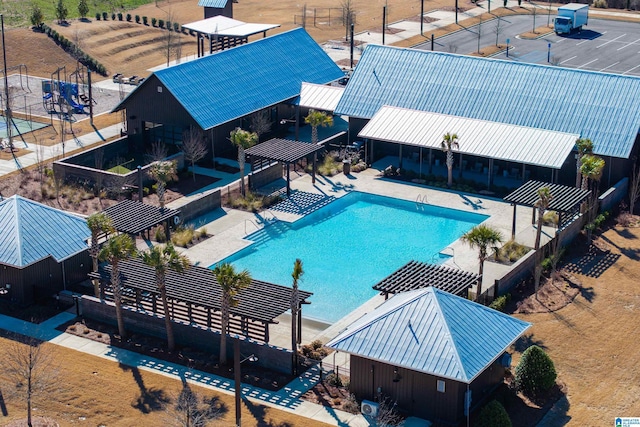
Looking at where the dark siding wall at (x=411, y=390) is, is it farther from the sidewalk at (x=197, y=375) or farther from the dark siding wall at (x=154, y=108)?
the dark siding wall at (x=154, y=108)

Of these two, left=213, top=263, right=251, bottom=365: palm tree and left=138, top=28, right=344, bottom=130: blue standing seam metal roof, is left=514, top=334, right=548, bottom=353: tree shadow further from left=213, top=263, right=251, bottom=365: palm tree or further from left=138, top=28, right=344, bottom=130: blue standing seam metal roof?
left=138, top=28, right=344, bottom=130: blue standing seam metal roof

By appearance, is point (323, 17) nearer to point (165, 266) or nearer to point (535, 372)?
point (165, 266)

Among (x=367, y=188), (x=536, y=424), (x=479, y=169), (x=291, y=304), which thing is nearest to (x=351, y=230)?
(x=367, y=188)

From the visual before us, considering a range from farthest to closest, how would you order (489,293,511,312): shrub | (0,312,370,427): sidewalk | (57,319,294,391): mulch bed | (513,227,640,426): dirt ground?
(489,293,511,312): shrub
(57,319,294,391): mulch bed
(513,227,640,426): dirt ground
(0,312,370,427): sidewalk

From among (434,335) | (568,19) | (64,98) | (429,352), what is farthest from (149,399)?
(568,19)

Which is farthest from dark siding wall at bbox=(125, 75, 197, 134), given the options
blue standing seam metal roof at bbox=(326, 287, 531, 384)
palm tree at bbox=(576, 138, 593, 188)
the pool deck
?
blue standing seam metal roof at bbox=(326, 287, 531, 384)

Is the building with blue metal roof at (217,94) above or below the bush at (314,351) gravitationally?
above

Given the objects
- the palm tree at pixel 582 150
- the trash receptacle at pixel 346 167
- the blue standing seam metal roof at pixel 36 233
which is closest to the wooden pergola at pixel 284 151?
the trash receptacle at pixel 346 167
